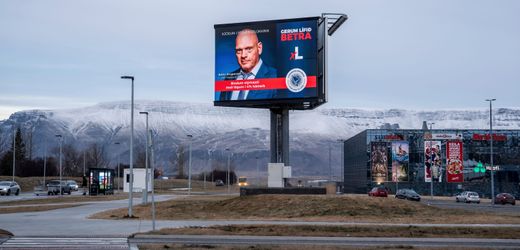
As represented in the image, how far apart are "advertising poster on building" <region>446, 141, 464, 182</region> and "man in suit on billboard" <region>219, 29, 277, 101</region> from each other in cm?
7548

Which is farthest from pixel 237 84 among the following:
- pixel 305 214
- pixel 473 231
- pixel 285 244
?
pixel 285 244

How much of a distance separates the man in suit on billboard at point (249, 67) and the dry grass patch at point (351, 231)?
17.3m

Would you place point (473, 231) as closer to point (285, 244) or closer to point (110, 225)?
point (285, 244)

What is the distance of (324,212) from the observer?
134 feet

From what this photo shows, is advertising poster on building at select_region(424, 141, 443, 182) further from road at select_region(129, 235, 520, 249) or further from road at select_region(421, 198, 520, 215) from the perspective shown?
road at select_region(129, 235, 520, 249)

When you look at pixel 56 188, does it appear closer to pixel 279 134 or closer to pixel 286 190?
pixel 279 134

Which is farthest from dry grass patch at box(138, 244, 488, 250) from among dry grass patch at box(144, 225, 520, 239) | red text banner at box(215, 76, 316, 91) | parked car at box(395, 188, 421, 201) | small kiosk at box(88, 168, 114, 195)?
small kiosk at box(88, 168, 114, 195)

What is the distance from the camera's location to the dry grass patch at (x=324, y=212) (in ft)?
129

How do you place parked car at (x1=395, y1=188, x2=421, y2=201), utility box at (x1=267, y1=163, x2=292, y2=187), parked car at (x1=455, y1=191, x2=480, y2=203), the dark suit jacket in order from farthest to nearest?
parked car at (x1=455, y1=191, x2=480, y2=203) < parked car at (x1=395, y1=188, x2=421, y2=201) < utility box at (x1=267, y1=163, x2=292, y2=187) < the dark suit jacket

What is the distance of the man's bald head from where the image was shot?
49031 millimetres

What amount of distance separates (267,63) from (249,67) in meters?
1.33

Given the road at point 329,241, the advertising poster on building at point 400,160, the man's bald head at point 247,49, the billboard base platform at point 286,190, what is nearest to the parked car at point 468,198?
the advertising poster on building at point 400,160

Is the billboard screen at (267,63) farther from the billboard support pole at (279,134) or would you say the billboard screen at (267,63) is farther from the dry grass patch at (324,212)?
the dry grass patch at (324,212)

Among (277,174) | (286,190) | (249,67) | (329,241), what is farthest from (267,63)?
(329,241)
